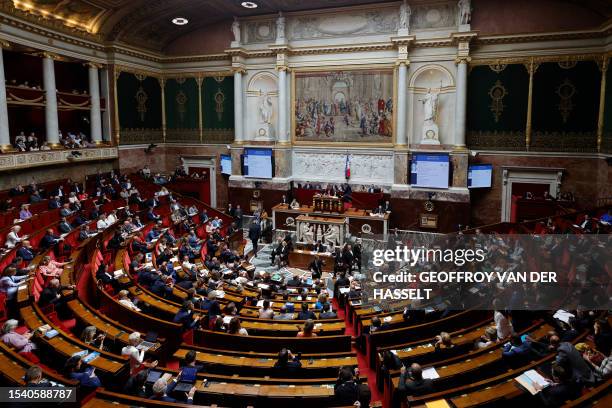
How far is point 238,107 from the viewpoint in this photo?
930 inches

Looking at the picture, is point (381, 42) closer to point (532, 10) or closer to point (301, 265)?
point (532, 10)

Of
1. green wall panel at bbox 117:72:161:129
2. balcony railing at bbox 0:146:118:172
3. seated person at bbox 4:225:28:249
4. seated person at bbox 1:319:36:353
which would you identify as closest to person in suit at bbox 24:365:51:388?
seated person at bbox 1:319:36:353

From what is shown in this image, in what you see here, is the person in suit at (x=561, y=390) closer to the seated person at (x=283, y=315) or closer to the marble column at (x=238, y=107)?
the seated person at (x=283, y=315)

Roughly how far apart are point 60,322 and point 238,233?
1033 centimetres

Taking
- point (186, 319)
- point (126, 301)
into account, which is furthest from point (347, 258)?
point (126, 301)

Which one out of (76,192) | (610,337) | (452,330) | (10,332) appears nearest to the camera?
(610,337)

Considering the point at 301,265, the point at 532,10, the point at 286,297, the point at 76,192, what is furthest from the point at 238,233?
the point at 532,10

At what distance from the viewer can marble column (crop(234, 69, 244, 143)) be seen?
2340 centimetres

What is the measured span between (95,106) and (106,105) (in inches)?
29.7

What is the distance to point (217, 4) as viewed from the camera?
2131 cm

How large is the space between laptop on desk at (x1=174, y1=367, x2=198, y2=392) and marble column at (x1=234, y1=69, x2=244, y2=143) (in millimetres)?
18493

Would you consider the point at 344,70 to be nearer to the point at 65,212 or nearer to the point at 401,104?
the point at 401,104

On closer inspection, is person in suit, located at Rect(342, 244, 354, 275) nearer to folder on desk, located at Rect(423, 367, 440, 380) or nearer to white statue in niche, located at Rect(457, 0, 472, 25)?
folder on desk, located at Rect(423, 367, 440, 380)

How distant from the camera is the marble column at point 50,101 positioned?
18.5 m
